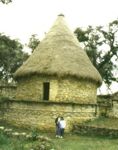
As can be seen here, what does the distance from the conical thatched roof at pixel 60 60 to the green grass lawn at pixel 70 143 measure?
4.47 metres

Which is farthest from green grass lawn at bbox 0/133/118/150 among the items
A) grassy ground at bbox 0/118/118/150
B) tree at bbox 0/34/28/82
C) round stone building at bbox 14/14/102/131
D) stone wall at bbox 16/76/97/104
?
tree at bbox 0/34/28/82

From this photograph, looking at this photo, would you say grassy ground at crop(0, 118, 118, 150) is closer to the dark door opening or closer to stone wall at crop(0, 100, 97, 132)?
stone wall at crop(0, 100, 97, 132)

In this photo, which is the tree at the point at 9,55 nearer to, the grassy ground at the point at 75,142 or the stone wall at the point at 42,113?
the stone wall at the point at 42,113

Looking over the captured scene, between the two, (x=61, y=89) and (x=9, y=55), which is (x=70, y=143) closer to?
(x=61, y=89)

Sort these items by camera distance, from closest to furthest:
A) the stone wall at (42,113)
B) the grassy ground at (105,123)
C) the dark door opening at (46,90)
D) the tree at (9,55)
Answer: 1. the grassy ground at (105,123)
2. the stone wall at (42,113)
3. the dark door opening at (46,90)
4. the tree at (9,55)

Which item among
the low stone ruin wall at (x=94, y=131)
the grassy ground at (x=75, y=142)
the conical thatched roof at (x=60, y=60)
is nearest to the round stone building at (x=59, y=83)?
the conical thatched roof at (x=60, y=60)

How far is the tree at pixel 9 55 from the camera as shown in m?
38.5

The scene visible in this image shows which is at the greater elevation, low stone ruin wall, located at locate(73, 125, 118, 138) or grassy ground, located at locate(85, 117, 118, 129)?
grassy ground, located at locate(85, 117, 118, 129)

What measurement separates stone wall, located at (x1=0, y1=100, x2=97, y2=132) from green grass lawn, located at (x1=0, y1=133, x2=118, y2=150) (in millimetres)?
1438

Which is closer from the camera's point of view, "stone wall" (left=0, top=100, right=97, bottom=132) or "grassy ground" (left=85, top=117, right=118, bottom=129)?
"grassy ground" (left=85, top=117, right=118, bottom=129)

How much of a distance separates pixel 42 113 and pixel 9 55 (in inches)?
707

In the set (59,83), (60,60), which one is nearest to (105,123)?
(59,83)

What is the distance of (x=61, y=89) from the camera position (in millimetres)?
24688

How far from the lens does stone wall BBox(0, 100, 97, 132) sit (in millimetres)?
22969
